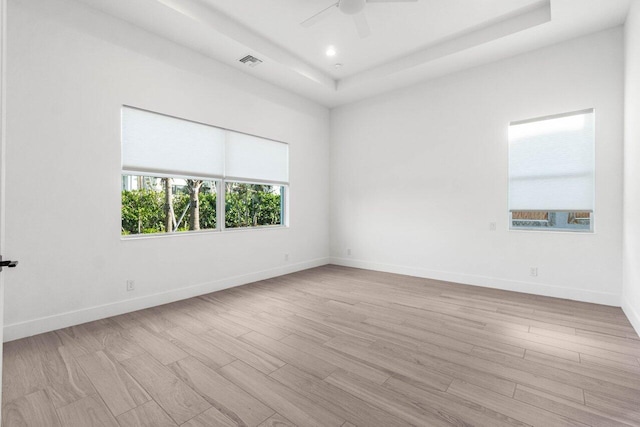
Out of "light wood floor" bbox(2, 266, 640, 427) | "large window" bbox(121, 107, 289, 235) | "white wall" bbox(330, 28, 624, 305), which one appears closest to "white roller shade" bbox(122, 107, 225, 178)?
"large window" bbox(121, 107, 289, 235)

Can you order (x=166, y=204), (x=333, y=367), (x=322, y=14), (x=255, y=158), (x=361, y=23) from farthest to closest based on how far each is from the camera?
(x=255, y=158) → (x=166, y=204) → (x=361, y=23) → (x=322, y=14) → (x=333, y=367)

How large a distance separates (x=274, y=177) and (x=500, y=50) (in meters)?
3.55

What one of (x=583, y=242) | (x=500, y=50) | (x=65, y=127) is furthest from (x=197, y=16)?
(x=583, y=242)

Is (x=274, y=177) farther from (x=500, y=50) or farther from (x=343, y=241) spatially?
(x=500, y=50)

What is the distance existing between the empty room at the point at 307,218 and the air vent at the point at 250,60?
0.11 ft

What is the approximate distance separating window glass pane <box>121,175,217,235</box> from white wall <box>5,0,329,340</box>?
0.72 ft

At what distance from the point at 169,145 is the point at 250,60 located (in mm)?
1550

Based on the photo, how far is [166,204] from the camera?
371cm

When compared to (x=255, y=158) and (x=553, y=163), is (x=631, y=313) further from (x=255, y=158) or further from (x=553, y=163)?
(x=255, y=158)

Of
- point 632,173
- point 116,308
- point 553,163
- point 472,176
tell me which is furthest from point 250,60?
point 632,173

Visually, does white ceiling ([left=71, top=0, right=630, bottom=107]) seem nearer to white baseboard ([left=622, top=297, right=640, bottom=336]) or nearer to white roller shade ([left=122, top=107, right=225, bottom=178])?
white roller shade ([left=122, top=107, right=225, bottom=178])

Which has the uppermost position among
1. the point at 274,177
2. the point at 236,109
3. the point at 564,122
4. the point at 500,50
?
the point at 500,50

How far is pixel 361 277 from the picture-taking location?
15.6 ft

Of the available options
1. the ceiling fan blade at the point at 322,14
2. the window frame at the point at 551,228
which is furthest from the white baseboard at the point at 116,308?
the window frame at the point at 551,228
